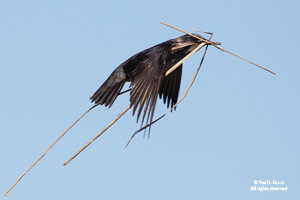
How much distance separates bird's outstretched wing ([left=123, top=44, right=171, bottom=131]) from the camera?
18.9 ft

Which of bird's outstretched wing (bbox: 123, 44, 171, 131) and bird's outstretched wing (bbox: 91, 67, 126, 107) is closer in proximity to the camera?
bird's outstretched wing (bbox: 123, 44, 171, 131)

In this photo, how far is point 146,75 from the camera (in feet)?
21.0

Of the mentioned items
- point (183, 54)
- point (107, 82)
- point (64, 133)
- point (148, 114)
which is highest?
point (183, 54)

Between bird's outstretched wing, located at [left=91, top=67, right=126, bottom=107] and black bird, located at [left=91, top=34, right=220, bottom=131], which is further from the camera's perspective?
→ bird's outstretched wing, located at [left=91, top=67, right=126, bottom=107]

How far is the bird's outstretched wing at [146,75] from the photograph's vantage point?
5.75 meters

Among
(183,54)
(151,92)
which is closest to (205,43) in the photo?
(183,54)

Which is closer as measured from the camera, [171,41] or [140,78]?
[140,78]

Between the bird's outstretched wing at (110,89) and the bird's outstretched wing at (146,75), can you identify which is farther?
the bird's outstretched wing at (110,89)

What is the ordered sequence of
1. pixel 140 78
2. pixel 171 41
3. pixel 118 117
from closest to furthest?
pixel 118 117
pixel 140 78
pixel 171 41

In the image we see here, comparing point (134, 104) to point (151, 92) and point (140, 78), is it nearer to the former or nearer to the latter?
point (151, 92)

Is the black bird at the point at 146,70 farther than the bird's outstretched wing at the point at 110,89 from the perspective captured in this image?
No

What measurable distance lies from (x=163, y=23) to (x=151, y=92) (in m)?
0.80

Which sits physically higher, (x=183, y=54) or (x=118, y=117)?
(x=183, y=54)

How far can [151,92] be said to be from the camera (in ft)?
19.6
